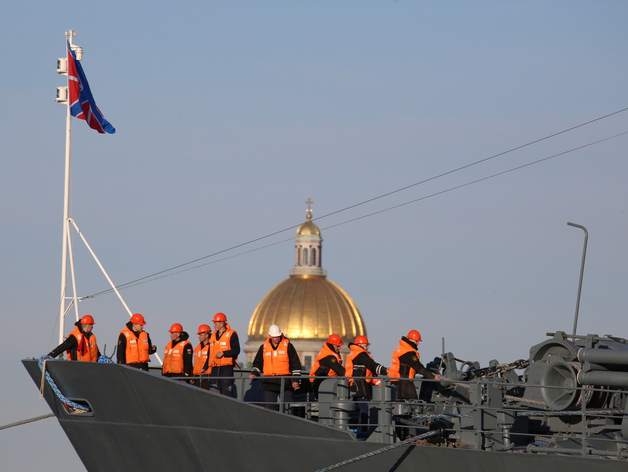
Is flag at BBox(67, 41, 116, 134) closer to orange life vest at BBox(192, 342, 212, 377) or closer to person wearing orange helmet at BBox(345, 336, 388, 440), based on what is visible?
orange life vest at BBox(192, 342, 212, 377)

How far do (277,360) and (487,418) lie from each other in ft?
10.1

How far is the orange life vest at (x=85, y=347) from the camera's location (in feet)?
55.0

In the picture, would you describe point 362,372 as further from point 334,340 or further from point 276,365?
point 276,365

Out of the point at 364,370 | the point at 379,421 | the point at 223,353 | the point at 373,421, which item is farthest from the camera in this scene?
the point at 223,353

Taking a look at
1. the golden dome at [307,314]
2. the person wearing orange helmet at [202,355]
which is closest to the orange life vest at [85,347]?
the person wearing orange helmet at [202,355]

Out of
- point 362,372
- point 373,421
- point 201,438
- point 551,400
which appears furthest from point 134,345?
point 551,400

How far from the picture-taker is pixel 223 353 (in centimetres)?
1570

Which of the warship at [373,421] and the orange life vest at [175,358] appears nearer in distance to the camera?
the warship at [373,421]

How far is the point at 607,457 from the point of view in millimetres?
13156

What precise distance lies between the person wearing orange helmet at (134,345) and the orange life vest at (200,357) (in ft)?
2.52

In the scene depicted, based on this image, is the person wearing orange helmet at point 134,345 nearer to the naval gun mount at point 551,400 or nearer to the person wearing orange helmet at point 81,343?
the person wearing orange helmet at point 81,343

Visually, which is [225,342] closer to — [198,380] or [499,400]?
[198,380]

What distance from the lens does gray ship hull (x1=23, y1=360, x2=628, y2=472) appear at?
13633 mm

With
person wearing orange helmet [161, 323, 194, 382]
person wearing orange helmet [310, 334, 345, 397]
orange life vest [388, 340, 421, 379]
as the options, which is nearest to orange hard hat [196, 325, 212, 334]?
person wearing orange helmet [161, 323, 194, 382]
